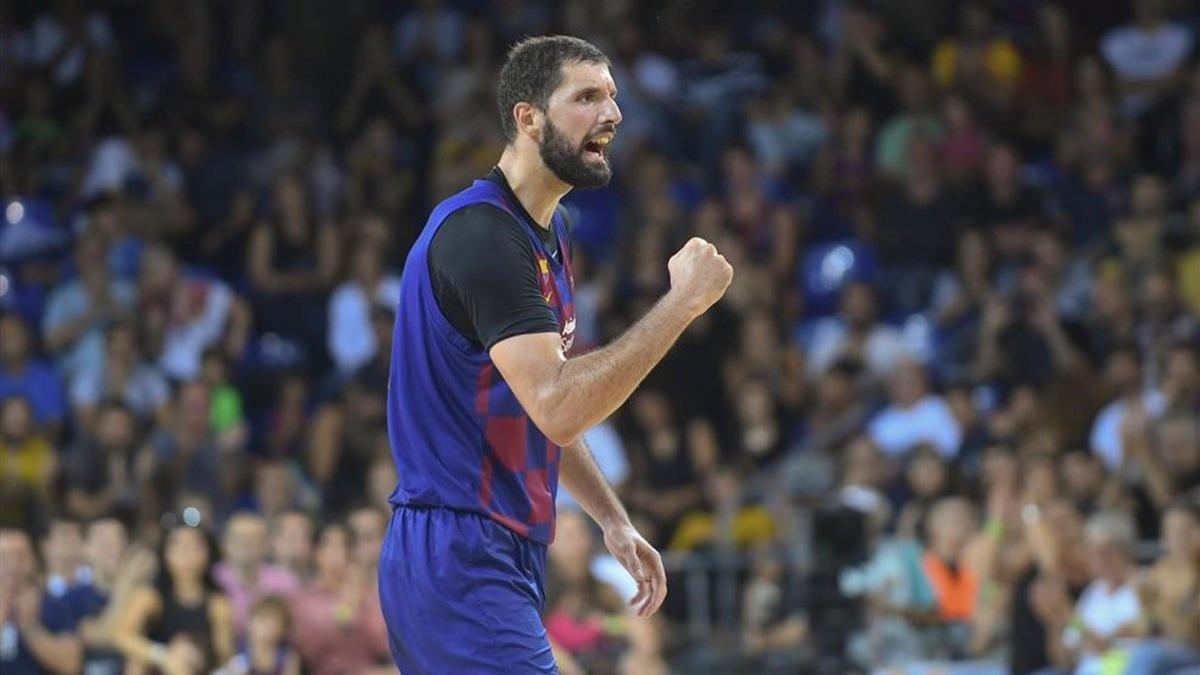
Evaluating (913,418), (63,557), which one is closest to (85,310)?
(63,557)

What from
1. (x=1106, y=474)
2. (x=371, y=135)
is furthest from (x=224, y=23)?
(x=1106, y=474)

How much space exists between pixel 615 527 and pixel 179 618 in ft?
20.8

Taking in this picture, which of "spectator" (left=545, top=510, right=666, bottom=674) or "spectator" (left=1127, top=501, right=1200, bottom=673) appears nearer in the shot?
"spectator" (left=1127, top=501, right=1200, bottom=673)

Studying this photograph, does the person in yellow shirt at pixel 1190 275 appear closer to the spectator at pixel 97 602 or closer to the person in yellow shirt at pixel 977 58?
the person in yellow shirt at pixel 977 58

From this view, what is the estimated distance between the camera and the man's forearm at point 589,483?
5.44 metres

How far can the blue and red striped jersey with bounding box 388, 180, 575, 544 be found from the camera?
4.85 meters

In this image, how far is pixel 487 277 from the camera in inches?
184

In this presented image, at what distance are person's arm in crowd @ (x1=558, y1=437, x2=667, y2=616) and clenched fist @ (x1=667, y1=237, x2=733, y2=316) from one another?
0.84m

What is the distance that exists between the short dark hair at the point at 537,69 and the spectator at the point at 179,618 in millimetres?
6592

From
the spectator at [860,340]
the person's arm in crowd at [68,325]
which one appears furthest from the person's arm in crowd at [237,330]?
the spectator at [860,340]

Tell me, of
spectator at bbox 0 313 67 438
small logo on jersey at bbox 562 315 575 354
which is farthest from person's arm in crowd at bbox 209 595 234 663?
small logo on jersey at bbox 562 315 575 354

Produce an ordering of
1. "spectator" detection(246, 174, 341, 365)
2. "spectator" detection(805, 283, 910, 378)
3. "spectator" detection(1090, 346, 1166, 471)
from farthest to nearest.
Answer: "spectator" detection(246, 174, 341, 365), "spectator" detection(805, 283, 910, 378), "spectator" detection(1090, 346, 1166, 471)

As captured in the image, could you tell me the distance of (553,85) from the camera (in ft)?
16.1

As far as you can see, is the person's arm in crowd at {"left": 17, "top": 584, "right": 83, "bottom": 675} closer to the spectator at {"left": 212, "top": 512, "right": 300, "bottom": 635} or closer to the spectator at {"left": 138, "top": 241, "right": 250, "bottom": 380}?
the spectator at {"left": 212, "top": 512, "right": 300, "bottom": 635}
